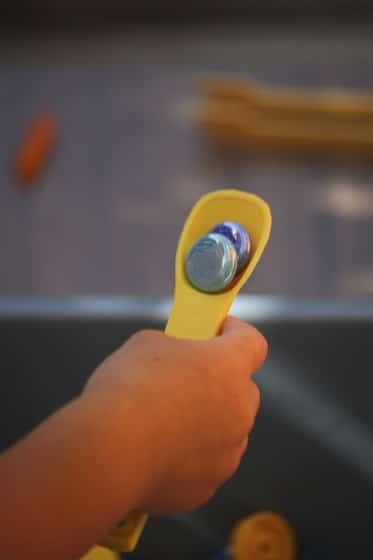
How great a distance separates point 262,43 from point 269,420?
1.64ft

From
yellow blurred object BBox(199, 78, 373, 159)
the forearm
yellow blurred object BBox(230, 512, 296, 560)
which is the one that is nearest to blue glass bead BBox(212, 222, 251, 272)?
the forearm

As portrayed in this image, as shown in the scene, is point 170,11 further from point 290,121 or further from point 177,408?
point 177,408

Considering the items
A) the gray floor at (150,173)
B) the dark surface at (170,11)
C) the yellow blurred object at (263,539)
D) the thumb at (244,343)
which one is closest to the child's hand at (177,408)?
the thumb at (244,343)

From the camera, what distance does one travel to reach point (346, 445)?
45 cm

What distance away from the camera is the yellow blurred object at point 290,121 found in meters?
0.64

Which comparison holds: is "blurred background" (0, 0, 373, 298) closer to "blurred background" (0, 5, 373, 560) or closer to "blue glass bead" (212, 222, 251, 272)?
"blurred background" (0, 5, 373, 560)

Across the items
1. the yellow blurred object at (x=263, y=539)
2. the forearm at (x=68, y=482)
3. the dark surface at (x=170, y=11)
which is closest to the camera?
the forearm at (x=68, y=482)

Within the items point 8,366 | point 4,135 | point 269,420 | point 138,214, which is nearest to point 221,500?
point 269,420

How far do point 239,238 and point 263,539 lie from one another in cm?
23

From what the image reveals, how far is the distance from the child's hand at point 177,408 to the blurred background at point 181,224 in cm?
18

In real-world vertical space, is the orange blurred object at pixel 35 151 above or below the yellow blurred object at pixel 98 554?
above

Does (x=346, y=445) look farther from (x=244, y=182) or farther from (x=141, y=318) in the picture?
(x=244, y=182)

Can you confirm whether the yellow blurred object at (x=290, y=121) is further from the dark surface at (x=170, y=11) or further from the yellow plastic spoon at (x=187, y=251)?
the yellow plastic spoon at (x=187, y=251)

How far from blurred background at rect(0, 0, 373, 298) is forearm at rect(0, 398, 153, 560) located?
1.13 feet
